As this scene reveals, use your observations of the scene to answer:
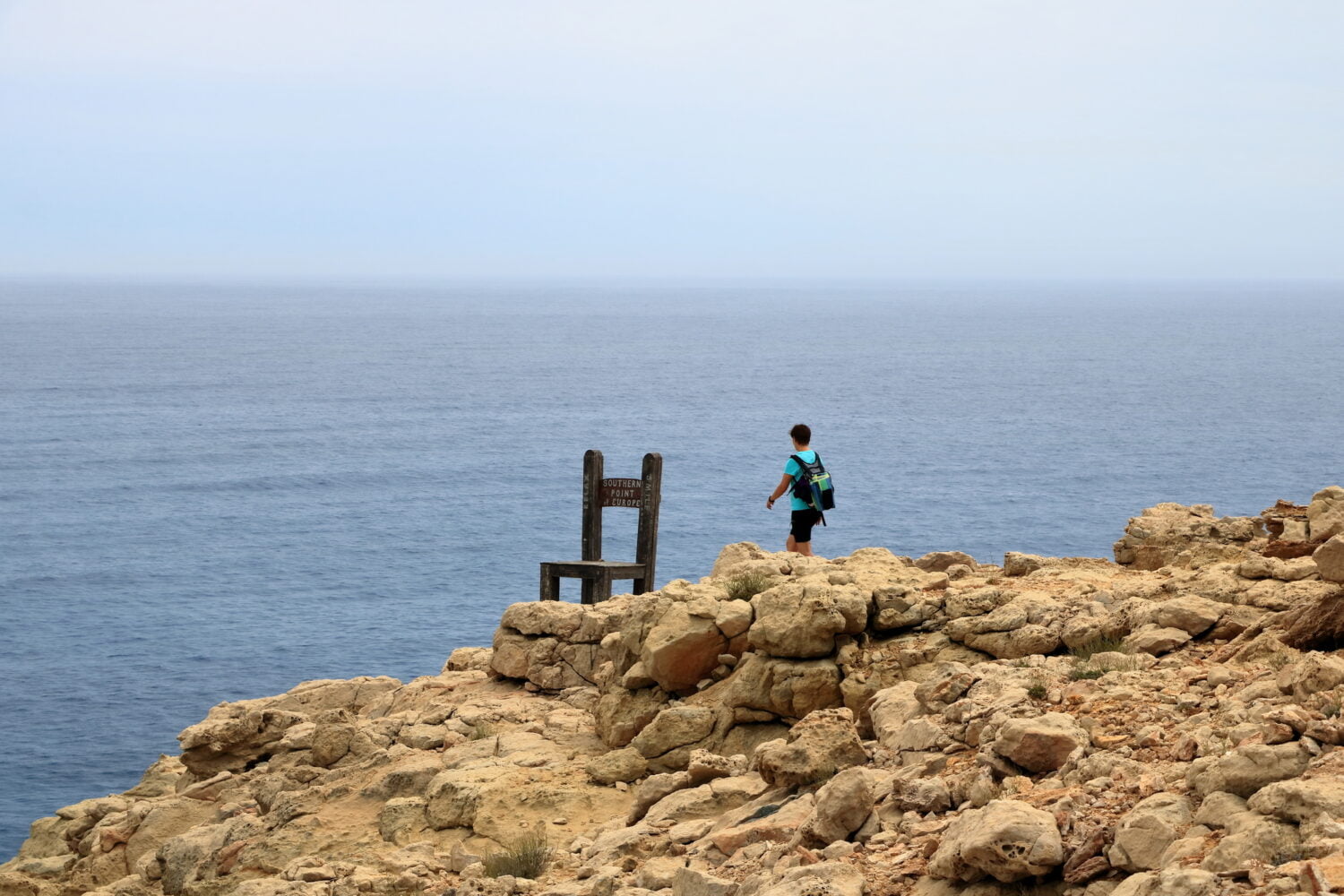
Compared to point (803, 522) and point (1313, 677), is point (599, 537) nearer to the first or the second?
point (803, 522)

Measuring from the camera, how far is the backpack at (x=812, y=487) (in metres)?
16.0

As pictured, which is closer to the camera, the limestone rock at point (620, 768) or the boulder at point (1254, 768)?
the boulder at point (1254, 768)

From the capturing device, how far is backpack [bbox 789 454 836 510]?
16.0m

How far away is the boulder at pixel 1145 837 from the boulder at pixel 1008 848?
0.31 metres

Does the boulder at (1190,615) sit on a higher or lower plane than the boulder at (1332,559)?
lower

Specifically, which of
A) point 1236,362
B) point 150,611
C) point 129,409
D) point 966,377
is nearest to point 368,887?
point 150,611

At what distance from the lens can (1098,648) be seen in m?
11.0

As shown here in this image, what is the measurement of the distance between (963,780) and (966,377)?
12675 cm

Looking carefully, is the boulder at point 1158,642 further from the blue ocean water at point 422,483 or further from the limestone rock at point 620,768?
the blue ocean water at point 422,483

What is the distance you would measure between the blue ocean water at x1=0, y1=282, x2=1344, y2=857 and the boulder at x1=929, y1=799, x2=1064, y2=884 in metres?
24.8

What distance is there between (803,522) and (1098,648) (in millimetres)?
5499

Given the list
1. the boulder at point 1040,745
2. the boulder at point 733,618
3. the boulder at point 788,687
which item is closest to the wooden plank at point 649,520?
the boulder at point 733,618

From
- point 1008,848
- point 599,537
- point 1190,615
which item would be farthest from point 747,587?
point 1008,848

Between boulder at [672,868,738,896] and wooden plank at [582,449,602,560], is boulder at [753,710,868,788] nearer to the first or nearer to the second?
boulder at [672,868,738,896]
